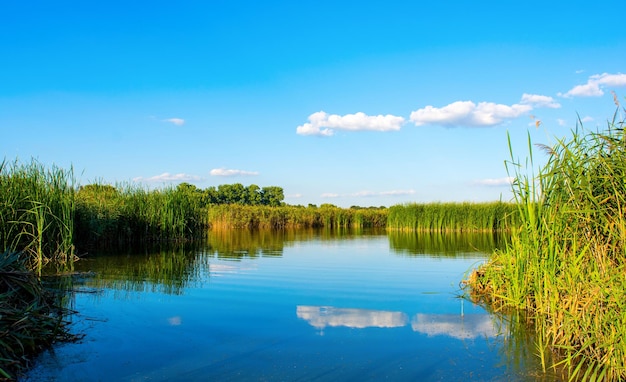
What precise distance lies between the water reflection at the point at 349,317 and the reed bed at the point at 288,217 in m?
28.4

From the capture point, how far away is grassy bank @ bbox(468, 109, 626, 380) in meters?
4.05

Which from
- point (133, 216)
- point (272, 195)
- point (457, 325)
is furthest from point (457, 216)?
point (272, 195)

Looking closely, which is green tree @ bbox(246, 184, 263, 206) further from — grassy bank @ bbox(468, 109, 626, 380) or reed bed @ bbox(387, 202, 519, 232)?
grassy bank @ bbox(468, 109, 626, 380)

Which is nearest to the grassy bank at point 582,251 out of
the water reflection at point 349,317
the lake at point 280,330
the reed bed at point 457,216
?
the lake at point 280,330

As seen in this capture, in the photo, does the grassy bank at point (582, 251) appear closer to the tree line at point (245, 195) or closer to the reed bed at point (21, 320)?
the reed bed at point (21, 320)

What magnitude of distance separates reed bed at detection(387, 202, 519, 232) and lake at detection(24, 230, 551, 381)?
20061 mm

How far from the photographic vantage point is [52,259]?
10.5m

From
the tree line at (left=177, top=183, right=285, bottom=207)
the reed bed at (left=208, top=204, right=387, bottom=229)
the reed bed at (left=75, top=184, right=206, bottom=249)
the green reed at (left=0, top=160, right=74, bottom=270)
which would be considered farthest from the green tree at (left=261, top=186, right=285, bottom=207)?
the green reed at (left=0, top=160, right=74, bottom=270)

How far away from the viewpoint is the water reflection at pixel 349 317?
238 inches

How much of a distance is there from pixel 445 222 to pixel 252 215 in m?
15.0

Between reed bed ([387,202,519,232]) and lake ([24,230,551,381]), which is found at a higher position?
reed bed ([387,202,519,232])

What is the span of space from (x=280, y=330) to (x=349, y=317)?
115 cm

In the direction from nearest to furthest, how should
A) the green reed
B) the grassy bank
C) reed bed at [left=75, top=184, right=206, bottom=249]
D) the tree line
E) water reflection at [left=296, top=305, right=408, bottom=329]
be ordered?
1. the grassy bank
2. water reflection at [left=296, top=305, right=408, bottom=329]
3. the green reed
4. reed bed at [left=75, top=184, right=206, bottom=249]
5. the tree line

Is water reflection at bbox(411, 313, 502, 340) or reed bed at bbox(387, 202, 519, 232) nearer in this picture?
water reflection at bbox(411, 313, 502, 340)
